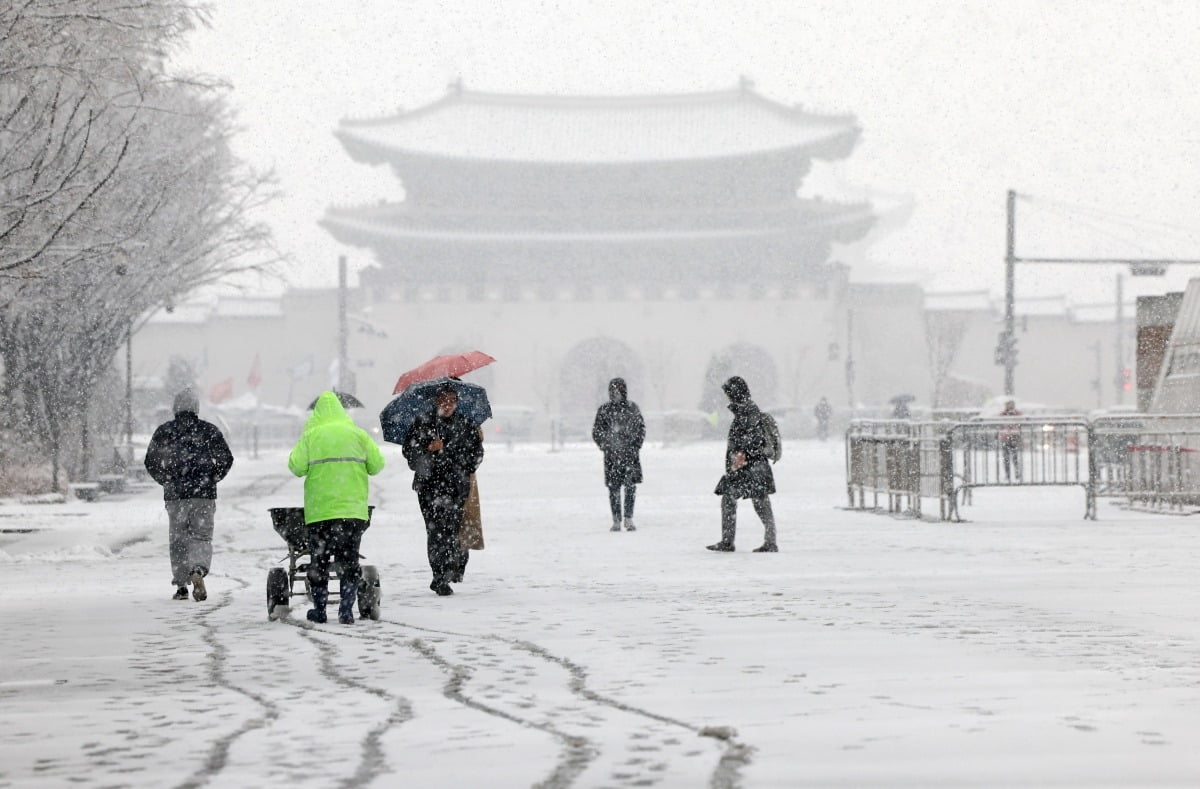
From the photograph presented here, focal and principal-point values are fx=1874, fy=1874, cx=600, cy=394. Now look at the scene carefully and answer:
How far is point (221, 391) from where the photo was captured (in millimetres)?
66625

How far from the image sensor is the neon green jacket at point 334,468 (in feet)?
34.1

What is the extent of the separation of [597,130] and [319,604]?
56919mm

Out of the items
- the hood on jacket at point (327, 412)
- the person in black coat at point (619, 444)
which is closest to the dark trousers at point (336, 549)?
the hood on jacket at point (327, 412)

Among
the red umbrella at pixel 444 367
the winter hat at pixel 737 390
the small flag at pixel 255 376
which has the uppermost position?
the small flag at pixel 255 376

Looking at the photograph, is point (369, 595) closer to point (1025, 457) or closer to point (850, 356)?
point (1025, 457)

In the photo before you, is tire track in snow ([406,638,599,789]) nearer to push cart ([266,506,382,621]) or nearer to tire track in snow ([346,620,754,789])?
tire track in snow ([346,620,754,789])

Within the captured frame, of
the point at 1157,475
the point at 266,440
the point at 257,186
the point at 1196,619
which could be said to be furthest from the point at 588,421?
the point at 1196,619

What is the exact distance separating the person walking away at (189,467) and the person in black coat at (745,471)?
4912 mm

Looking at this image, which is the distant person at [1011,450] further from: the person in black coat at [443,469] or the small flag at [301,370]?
the small flag at [301,370]

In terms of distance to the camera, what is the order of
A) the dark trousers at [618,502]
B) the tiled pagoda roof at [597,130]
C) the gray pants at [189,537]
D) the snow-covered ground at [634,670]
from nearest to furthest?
1. the snow-covered ground at [634,670]
2. the gray pants at [189,537]
3. the dark trousers at [618,502]
4. the tiled pagoda roof at [597,130]

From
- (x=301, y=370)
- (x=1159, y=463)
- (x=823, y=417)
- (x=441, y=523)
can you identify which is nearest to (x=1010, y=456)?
(x=1159, y=463)

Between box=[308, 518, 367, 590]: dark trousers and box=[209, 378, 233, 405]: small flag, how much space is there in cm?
5703

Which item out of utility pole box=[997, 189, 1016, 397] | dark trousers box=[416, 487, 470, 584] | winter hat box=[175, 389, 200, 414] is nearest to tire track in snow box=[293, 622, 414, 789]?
dark trousers box=[416, 487, 470, 584]

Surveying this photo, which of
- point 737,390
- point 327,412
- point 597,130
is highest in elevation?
point 597,130
